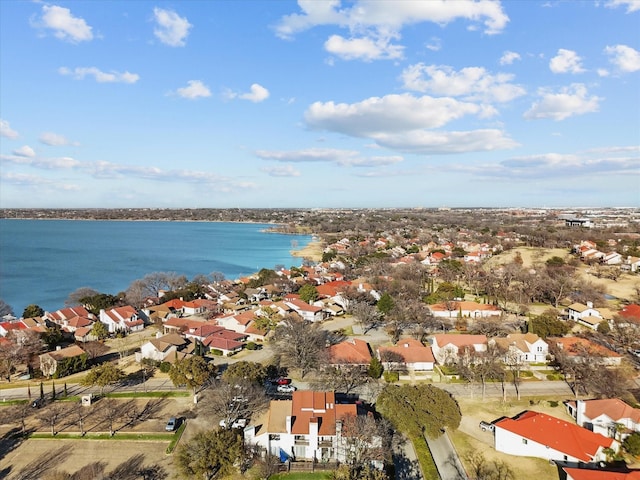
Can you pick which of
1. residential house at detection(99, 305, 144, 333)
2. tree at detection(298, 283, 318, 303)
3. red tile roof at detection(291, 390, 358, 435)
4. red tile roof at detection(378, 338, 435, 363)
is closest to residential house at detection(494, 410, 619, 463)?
red tile roof at detection(291, 390, 358, 435)

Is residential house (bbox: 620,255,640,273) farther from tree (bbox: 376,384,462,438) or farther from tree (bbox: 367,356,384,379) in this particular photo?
tree (bbox: 376,384,462,438)

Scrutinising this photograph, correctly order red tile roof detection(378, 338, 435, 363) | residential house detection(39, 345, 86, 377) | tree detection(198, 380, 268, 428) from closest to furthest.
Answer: tree detection(198, 380, 268, 428) < residential house detection(39, 345, 86, 377) < red tile roof detection(378, 338, 435, 363)

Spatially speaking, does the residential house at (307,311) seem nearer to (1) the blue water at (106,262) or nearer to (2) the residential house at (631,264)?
(1) the blue water at (106,262)

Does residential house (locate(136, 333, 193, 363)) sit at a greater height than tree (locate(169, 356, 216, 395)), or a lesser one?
lesser

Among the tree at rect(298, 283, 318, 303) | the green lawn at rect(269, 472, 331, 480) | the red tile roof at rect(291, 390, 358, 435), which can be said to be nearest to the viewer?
→ the green lawn at rect(269, 472, 331, 480)

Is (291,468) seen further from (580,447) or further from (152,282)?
(152,282)

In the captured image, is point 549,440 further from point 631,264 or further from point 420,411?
point 631,264

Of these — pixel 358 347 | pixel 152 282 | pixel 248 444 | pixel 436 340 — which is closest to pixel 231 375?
pixel 248 444
